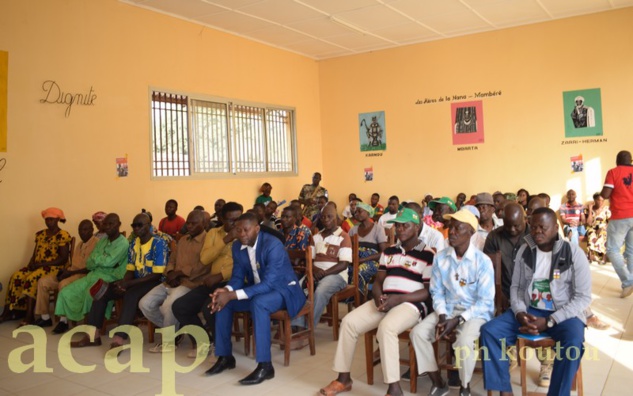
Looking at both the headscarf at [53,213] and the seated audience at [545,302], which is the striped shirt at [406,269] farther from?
the headscarf at [53,213]

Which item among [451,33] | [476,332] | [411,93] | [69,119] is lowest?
[476,332]

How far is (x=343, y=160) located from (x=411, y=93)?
6.06ft

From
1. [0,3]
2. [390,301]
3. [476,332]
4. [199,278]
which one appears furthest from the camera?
[0,3]

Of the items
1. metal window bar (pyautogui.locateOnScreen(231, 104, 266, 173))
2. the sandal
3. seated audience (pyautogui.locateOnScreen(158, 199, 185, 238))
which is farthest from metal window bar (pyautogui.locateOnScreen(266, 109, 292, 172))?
the sandal

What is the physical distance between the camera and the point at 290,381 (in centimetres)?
378

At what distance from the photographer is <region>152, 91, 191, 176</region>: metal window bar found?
7.54 meters

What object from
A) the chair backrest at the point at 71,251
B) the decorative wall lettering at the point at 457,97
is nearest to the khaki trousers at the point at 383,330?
the chair backrest at the point at 71,251

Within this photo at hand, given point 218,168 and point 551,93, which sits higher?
point 551,93

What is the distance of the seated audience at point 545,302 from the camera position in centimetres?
294

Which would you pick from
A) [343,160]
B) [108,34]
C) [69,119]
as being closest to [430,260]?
[69,119]

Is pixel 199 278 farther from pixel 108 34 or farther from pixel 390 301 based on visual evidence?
pixel 108 34

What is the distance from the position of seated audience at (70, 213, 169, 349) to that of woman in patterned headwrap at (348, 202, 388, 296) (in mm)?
1825

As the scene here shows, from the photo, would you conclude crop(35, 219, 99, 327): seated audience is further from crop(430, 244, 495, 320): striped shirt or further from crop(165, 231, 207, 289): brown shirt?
crop(430, 244, 495, 320): striped shirt

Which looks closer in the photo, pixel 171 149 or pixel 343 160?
pixel 171 149
